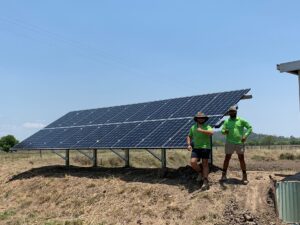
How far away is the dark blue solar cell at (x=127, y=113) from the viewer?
57.8ft

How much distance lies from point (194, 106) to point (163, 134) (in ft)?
5.54

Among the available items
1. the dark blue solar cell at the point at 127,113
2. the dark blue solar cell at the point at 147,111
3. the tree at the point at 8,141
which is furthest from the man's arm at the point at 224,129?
the tree at the point at 8,141

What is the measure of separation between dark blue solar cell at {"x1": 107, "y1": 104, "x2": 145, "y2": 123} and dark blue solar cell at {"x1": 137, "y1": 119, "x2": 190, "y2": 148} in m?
3.15

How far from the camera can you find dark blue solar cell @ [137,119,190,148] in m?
13.4

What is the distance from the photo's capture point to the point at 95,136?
16.9 m

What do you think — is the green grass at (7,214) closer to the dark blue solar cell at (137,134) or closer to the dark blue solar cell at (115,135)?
the dark blue solar cell at (115,135)

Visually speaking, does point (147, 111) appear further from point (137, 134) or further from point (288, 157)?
point (288, 157)

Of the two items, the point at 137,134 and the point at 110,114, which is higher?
the point at 110,114

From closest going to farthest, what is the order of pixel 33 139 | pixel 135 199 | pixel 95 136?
1. pixel 135 199
2. pixel 95 136
3. pixel 33 139

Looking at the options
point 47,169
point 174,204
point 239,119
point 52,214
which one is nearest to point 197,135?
point 239,119

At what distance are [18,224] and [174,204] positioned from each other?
4078mm

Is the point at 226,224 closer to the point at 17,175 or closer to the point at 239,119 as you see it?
the point at 239,119

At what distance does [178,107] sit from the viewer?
51.3 feet

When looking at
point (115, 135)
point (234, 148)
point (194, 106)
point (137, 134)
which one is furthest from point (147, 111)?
point (234, 148)
